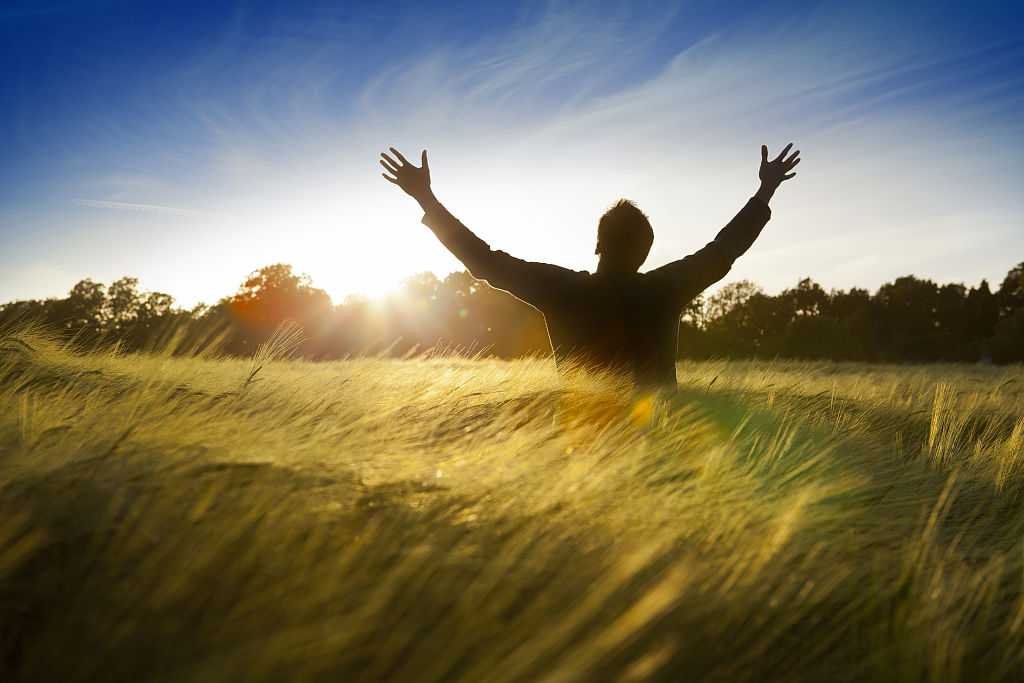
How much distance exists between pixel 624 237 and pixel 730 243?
0.92m

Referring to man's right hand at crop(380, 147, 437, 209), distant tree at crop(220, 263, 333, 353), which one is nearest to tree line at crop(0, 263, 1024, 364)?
distant tree at crop(220, 263, 333, 353)

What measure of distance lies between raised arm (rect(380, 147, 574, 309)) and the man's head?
449 mm

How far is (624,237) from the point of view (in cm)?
408

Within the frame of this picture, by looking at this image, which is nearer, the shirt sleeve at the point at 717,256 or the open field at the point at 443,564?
the open field at the point at 443,564

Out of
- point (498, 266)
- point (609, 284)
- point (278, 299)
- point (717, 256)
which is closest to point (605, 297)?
point (609, 284)

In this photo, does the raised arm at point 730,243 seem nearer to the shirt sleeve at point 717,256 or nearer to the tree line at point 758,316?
the shirt sleeve at point 717,256

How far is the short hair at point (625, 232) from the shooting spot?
13.4ft

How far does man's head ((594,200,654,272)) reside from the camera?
4.09m

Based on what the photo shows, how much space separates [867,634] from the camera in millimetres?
1543

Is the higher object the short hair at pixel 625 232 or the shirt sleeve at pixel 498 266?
the short hair at pixel 625 232

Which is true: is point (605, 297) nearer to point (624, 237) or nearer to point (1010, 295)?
point (624, 237)

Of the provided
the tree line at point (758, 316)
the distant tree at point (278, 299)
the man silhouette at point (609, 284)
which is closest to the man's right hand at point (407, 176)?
the man silhouette at point (609, 284)

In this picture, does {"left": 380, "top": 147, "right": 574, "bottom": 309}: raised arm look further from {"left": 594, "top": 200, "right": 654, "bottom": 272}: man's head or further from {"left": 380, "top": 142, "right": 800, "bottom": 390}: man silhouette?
{"left": 594, "top": 200, "right": 654, "bottom": 272}: man's head

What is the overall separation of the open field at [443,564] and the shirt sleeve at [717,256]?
72.0 inches
